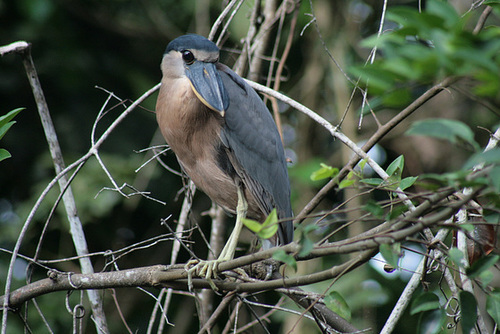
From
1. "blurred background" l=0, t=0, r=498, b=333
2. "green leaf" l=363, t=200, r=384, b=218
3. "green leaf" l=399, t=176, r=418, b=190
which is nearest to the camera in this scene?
"green leaf" l=363, t=200, r=384, b=218

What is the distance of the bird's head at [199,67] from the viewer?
2.30m

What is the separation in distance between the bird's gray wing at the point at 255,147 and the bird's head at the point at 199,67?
143 mm

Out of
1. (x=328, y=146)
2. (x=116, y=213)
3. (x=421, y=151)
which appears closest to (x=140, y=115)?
(x=116, y=213)

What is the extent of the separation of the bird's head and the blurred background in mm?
1353

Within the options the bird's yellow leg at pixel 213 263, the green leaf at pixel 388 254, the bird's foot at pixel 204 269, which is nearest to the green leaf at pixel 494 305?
the green leaf at pixel 388 254

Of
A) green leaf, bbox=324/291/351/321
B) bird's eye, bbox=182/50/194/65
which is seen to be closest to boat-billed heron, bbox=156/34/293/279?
bird's eye, bbox=182/50/194/65

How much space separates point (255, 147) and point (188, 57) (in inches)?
21.3

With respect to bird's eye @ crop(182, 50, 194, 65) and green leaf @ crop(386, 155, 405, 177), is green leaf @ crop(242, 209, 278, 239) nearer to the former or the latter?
green leaf @ crop(386, 155, 405, 177)

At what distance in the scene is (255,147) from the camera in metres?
2.64

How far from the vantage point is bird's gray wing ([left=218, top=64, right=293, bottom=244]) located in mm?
2531

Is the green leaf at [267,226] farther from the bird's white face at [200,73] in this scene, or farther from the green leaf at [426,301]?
the bird's white face at [200,73]

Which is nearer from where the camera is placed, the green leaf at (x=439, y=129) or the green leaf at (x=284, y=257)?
the green leaf at (x=439, y=129)

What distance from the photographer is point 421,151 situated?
14.6ft

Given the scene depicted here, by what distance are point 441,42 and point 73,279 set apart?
5.05 ft
